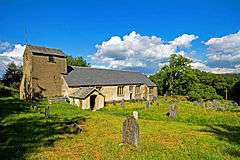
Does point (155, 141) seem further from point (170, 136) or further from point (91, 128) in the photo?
point (91, 128)

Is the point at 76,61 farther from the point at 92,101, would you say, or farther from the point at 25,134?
the point at 25,134

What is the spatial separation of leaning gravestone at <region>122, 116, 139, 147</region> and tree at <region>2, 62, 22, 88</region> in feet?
178

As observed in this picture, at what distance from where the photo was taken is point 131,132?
552 inches

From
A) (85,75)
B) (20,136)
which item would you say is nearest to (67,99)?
(85,75)

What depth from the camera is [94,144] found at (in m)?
14.3

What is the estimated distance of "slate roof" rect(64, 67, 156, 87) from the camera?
4494 cm

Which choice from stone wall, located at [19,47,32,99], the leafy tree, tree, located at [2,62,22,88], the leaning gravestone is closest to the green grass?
the leaning gravestone

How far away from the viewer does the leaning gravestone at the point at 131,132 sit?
44.8 feet

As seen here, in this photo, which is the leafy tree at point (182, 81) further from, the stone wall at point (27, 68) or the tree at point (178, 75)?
the stone wall at point (27, 68)

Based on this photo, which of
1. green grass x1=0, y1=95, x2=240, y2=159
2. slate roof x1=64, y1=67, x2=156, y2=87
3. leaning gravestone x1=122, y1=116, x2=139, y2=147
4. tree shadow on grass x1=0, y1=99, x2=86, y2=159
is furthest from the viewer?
slate roof x1=64, y1=67, x2=156, y2=87

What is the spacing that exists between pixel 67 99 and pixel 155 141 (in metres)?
29.4

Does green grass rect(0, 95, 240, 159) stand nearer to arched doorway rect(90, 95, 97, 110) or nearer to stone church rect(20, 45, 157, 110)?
stone church rect(20, 45, 157, 110)

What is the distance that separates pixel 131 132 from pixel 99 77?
1427 inches

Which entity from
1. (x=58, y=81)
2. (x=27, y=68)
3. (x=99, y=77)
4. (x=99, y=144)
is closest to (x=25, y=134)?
(x=99, y=144)
